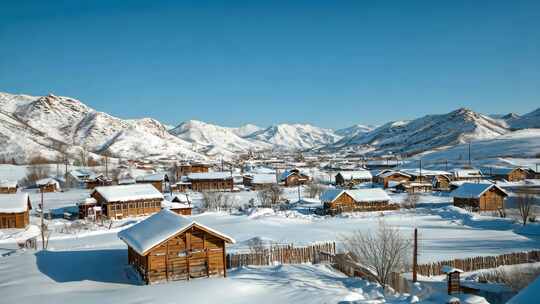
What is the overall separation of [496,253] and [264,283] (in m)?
18.0

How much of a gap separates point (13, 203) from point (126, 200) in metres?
10.6

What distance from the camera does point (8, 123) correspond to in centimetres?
16950

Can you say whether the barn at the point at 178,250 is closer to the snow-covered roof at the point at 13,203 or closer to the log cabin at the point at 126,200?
the snow-covered roof at the point at 13,203

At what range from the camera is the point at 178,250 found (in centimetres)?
2050

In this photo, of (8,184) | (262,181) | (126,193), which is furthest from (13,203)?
(262,181)

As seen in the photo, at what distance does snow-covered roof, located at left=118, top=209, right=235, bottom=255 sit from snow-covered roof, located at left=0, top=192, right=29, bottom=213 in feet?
75.5

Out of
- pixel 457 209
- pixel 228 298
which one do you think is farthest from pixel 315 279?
pixel 457 209

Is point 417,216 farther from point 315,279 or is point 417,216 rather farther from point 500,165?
point 500,165

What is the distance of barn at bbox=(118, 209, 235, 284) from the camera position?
19922 mm

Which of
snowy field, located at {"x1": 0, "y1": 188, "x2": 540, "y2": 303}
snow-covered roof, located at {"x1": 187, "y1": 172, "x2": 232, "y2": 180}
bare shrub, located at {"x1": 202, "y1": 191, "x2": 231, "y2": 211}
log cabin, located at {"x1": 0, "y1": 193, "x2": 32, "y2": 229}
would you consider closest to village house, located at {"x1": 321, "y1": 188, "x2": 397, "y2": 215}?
snowy field, located at {"x1": 0, "y1": 188, "x2": 540, "y2": 303}

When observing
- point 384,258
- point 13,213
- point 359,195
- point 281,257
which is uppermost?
point 13,213

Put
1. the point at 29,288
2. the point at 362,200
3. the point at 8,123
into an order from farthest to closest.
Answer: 1. the point at 8,123
2. the point at 362,200
3. the point at 29,288

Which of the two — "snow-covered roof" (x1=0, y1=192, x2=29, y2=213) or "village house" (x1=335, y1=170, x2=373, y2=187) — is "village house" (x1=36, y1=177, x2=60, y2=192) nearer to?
"snow-covered roof" (x1=0, y1=192, x2=29, y2=213)

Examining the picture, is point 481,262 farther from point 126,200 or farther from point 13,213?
point 13,213
